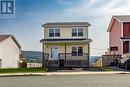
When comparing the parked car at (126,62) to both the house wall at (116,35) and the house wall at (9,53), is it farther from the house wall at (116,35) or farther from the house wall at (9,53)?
the house wall at (9,53)

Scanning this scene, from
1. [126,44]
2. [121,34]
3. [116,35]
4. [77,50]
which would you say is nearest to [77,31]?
[77,50]

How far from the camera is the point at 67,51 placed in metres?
52.1

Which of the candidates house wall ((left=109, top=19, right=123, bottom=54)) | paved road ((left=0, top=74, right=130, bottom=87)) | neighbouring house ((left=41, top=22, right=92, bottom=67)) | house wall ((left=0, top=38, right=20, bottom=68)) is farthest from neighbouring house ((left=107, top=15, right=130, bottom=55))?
paved road ((left=0, top=74, right=130, bottom=87))

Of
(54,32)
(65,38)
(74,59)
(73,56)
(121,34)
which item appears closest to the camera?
(121,34)

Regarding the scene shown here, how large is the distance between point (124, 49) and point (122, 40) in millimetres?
1306

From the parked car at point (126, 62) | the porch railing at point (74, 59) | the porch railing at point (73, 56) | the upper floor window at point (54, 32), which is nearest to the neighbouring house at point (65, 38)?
the upper floor window at point (54, 32)

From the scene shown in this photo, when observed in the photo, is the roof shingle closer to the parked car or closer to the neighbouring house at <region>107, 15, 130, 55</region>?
the neighbouring house at <region>107, 15, 130, 55</region>

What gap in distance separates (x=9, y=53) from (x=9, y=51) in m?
0.30

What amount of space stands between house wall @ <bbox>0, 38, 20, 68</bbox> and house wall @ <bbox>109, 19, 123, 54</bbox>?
587 inches

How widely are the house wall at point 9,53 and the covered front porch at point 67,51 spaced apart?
5.50 metres

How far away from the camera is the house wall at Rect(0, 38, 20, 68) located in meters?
51.6

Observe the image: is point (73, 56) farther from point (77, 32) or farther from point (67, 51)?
point (77, 32)

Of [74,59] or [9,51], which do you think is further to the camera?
[9,51]

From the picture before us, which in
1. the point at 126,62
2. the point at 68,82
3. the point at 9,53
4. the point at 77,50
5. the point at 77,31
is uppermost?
the point at 77,31
